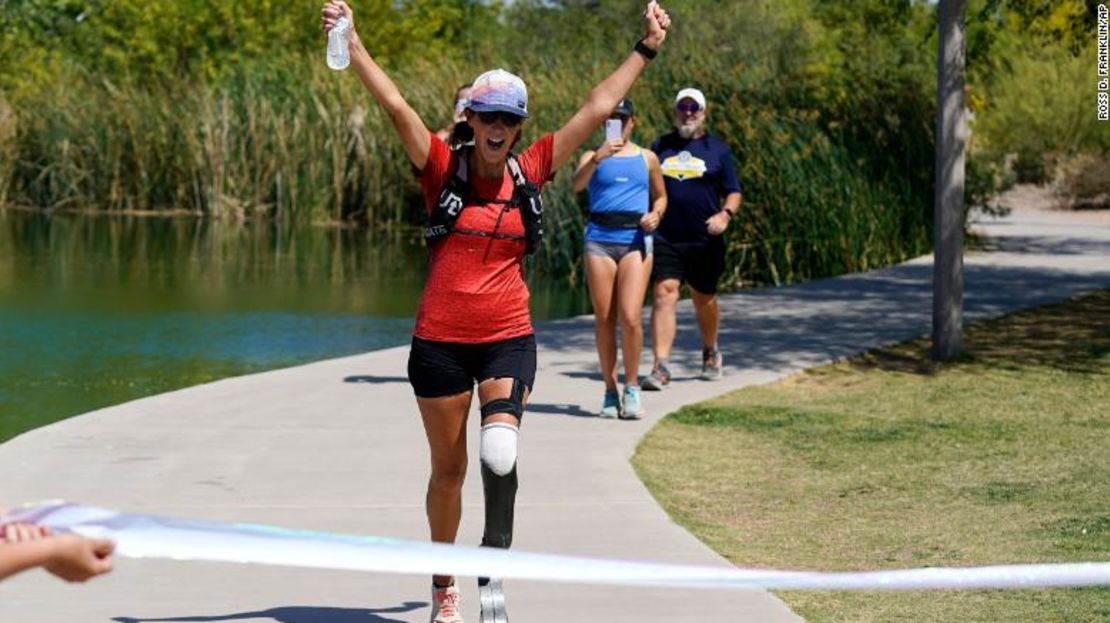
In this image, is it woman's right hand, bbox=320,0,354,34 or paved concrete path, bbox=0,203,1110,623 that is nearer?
woman's right hand, bbox=320,0,354,34

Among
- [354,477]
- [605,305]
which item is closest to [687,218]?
[605,305]

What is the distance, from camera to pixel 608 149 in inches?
461

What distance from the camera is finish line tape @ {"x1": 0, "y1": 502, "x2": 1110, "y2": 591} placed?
3691mm

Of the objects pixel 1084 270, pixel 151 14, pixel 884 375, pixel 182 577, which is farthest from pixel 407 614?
pixel 151 14

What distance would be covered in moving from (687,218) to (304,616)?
645 cm

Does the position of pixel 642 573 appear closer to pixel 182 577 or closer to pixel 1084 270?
pixel 182 577

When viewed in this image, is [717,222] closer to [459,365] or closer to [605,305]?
[605,305]

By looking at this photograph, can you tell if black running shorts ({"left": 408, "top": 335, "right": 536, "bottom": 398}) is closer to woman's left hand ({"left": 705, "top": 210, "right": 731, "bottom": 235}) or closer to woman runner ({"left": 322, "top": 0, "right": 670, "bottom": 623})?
woman runner ({"left": 322, "top": 0, "right": 670, "bottom": 623})

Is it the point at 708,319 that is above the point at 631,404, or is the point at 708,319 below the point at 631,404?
above

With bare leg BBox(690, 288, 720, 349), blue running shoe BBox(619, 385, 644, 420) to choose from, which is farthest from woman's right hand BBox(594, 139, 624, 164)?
bare leg BBox(690, 288, 720, 349)

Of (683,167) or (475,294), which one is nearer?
(475,294)

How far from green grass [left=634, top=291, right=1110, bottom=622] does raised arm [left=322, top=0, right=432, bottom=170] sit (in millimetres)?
2111

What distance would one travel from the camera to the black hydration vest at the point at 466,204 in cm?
680

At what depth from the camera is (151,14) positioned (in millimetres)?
47031
